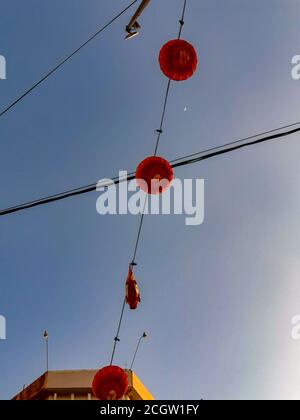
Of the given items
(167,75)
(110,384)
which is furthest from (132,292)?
(167,75)

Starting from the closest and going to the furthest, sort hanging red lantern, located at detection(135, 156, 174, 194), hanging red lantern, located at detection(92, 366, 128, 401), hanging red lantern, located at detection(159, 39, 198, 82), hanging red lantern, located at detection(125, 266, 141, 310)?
hanging red lantern, located at detection(135, 156, 174, 194) < hanging red lantern, located at detection(159, 39, 198, 82) < hanging red lantern, located at detection(125, 266, 141, 310) < hanging red lantern, located at detection(92, 366, 128, 401)

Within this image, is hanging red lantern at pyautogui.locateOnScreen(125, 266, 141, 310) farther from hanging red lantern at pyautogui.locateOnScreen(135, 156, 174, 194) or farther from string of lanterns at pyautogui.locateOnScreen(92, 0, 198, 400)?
hanging red lantern at pyautogui.locateOnScreen(135, 156, 174, 194)

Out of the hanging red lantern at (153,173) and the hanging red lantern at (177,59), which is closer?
the hanging red lantern at (153,173)

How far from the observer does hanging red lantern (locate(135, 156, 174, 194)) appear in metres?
7.21

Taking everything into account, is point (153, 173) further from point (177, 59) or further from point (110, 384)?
point (110, 384)

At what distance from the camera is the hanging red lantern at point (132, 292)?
26.7 ft

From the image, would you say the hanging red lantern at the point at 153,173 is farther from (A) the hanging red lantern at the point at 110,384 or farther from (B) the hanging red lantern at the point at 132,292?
(A) the hanging red lantern at the point at 110,384

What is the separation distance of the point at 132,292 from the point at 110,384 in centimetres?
201

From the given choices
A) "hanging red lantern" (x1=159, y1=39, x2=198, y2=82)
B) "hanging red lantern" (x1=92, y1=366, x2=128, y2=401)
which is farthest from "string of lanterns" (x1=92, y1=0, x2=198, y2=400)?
"hanging red lantern" (x1=92, y1=366, x2=128, y2=401)

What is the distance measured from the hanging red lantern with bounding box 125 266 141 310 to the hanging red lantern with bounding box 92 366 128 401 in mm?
1678

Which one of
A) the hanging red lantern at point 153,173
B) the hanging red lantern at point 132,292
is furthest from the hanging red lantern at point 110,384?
the hanging red lantern at point 153,173

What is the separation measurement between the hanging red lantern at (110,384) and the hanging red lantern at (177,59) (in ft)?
17.9
